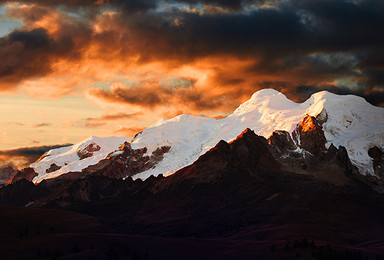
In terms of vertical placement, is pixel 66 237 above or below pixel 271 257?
above

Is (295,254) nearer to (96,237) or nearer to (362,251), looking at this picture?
(362,251)

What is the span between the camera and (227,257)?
17800 cm

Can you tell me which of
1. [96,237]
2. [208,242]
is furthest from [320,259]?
[96,237]

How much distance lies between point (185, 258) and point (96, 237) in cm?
2416

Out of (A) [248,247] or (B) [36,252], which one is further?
(A) [248,247]

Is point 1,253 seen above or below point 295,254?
above

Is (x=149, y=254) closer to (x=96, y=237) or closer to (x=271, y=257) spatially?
(x=96, y=237)

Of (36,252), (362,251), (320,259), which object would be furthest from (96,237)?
(362,251)

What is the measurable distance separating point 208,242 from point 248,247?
41.8 ft

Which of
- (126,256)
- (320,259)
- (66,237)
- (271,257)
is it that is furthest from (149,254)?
(320,259)

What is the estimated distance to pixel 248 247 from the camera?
7515 inches

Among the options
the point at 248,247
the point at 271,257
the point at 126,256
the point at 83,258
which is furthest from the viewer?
the point at 248,247

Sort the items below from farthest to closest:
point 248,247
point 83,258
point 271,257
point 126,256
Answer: point 248,247
point 271,257
point 126,256
point 83,258

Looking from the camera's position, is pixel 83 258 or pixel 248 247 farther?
pixel 248 247
